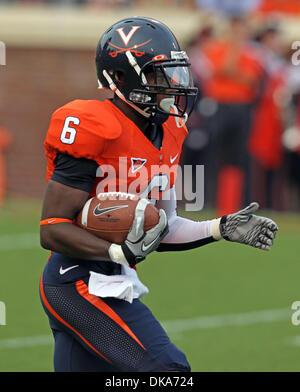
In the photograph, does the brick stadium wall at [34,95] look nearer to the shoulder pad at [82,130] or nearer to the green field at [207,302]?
the green field at [207,302]

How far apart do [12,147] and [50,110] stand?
2.35 feet

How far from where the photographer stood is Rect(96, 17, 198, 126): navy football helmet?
153 inches

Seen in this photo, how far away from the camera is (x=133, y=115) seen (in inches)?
156

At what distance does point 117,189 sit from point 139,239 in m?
0.28

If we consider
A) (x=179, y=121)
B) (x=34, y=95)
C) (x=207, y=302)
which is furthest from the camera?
(x=34, y=95)

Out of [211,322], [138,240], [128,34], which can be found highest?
[128,34]

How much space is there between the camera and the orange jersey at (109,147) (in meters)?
3.71

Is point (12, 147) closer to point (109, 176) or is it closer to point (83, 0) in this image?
point (83, 0)

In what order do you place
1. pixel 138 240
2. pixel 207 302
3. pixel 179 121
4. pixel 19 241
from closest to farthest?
pixel 138 240
pixel 179 121
pixel 207 302
pixel 19 241

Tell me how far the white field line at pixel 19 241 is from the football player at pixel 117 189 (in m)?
5.74

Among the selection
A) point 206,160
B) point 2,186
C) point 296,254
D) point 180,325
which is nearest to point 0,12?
point 2,186

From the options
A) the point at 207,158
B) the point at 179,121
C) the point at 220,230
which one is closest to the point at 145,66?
the point at 179,121

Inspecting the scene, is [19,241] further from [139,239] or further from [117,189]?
[139,239]

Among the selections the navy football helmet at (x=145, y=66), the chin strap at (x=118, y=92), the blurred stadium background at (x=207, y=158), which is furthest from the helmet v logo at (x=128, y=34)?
the blurred stadium background at (x=207, y=158)
